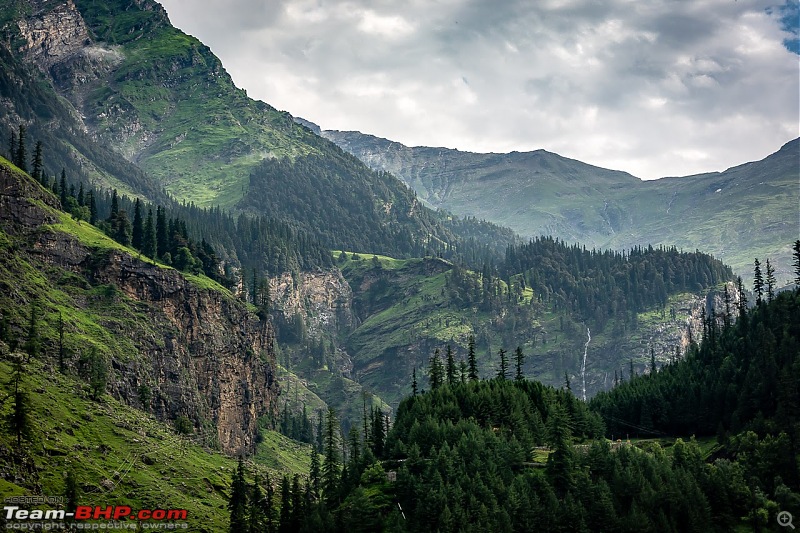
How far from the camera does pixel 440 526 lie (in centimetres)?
17712

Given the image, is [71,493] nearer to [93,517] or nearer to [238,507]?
[93,517]

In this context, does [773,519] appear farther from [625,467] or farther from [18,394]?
[18,394]

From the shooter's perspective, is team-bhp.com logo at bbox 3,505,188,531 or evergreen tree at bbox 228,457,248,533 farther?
evergreen tree at bbox 228,457,248,533

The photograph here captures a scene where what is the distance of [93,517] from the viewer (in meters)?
171

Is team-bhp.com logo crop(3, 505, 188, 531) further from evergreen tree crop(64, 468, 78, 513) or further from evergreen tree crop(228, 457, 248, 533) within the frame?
evergreen tree crop(228, 457, 248, 533)

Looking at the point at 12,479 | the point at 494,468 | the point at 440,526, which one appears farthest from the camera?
the point at 494,468

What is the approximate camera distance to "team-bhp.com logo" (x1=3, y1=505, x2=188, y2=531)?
154m

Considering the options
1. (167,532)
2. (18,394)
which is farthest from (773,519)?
(18,394)

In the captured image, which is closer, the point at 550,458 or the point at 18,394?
the point at 18,394

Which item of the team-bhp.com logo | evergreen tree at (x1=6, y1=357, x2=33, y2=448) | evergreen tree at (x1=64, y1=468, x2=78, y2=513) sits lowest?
the team-bhp.com logo

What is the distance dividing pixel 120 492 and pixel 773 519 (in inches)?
5113

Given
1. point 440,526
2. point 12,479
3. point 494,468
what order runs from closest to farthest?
point 12,479 < point 440,526 < point 494,468

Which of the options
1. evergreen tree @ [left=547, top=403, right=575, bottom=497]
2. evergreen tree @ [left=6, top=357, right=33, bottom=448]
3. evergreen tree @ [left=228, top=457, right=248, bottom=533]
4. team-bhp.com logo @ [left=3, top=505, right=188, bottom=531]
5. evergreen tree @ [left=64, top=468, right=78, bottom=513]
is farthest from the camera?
evergreen tree @ [left=547, top=403, right=575, bottom=497]

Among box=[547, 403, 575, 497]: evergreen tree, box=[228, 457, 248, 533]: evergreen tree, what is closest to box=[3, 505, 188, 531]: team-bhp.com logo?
box=[228, 457, 248, 533]: evergreen tree
